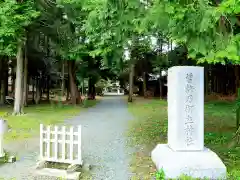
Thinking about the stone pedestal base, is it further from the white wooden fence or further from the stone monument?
the white wooden fence

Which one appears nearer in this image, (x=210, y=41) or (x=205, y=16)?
(x=205, y=16)

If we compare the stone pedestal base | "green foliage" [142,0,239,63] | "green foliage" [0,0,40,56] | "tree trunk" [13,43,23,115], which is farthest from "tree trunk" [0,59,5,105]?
the stone pedestal base

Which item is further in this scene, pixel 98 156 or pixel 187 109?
pixel 98 156

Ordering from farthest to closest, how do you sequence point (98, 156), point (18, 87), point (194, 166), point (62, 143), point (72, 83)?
1. point (72, 83)
2. point (18, 87)
3. point (98, 156)
4. point (62, 143)
5. point (194, 166)

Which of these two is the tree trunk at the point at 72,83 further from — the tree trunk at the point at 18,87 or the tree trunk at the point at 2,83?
the tree trunk at the point at 18,87

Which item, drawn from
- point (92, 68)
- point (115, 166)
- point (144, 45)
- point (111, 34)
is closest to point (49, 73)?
point (92, 68)

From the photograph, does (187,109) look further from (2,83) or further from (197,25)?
(2,83)

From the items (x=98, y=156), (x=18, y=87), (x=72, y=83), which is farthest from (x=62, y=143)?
(x=72, y=83)

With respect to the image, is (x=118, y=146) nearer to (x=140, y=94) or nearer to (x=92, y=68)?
(x=92, y=68)

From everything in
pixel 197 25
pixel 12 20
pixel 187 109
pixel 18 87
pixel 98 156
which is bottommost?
pixel 98 156

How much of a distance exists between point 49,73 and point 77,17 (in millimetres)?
13544

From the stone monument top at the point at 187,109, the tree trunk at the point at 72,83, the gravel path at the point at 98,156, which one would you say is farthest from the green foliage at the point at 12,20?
the stone monument top at the point at 187,109

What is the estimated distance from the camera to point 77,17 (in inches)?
792

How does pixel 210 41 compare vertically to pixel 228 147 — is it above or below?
above
